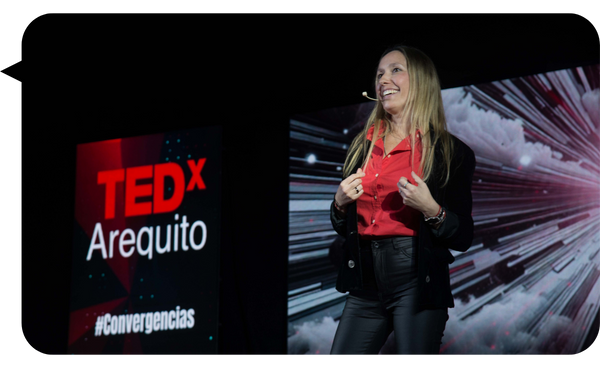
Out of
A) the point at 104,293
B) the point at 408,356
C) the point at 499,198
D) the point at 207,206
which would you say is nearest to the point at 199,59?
the point at 207,206

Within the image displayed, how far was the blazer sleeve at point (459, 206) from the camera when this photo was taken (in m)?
1.55

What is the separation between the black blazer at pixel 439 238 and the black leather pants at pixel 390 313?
0.03m

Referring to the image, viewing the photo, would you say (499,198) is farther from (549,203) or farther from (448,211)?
(448,211)

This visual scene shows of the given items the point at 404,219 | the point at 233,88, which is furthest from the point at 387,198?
the point at 233,88

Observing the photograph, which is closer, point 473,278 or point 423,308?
point 423,308

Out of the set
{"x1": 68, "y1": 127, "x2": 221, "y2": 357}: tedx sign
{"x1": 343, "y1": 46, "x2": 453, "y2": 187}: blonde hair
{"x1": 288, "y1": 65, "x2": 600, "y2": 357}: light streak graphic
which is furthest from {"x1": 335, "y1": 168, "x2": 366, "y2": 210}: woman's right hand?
{"x1": 68, "y1": 127, "x2": 221, "y2": 357}: tedx sign

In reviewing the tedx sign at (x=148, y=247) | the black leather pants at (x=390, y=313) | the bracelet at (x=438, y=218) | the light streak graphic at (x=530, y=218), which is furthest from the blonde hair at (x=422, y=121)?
the tedx sign at (x=148, y=247)

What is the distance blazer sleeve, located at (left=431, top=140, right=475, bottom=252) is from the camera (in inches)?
61.1

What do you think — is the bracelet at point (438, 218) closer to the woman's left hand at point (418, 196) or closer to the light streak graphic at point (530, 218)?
the woman's left hand at point (418, 196)

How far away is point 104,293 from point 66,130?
128cm

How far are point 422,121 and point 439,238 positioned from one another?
1.13 ft

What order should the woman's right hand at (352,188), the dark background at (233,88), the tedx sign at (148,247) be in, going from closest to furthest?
1. the woman's right hand at (352,188)
2. the dark background at (233,88)
3. the tedx sign at (148,247)

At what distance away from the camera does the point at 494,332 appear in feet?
10.5

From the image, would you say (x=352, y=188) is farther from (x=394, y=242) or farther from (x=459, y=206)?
(x=459, y=206)
